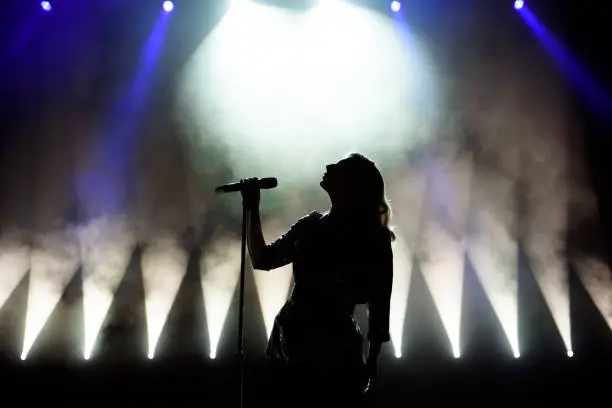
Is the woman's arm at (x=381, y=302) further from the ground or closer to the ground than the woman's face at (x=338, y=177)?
closer to the ground

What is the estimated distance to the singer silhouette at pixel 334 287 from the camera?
1.49 metres

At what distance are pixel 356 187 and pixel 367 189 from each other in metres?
0.04

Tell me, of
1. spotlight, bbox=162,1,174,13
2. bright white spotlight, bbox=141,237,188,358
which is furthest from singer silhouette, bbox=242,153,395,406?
spotlight, bbox=162,1,174,13

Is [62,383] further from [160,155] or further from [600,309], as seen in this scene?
[600,309]

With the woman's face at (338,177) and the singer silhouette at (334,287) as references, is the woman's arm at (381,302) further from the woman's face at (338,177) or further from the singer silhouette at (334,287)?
the woman's face at (338,177)

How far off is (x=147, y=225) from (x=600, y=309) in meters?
2.82

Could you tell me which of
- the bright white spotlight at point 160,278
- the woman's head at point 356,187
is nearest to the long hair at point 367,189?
the woman's head at point 356,187

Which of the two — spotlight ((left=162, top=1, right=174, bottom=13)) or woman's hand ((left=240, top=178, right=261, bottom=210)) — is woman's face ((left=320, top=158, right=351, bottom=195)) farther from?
spotlight ((left=162, top=1, right=174, bottom=13))

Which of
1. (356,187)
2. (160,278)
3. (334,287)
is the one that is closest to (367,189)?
(356,187)

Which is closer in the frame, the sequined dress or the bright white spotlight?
the sequined dress

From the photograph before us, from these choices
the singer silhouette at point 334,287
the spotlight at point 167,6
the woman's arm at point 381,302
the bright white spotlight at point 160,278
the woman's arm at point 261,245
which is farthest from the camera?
the spotlight at point 167,6

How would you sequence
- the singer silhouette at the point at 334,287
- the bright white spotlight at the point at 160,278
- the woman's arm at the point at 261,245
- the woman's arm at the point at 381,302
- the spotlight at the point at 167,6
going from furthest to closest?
the spotlight at the point at 167,6, the bright white spotlight at the point at 160,278, the woman's arm at the point at 261,245, the woman's arm at the point at 381,302, the singer silhouette at the point at 334,287

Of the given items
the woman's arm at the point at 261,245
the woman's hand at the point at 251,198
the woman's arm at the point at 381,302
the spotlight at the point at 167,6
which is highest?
the spotlight at the point at 167,6

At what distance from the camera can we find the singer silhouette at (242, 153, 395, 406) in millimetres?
1492
